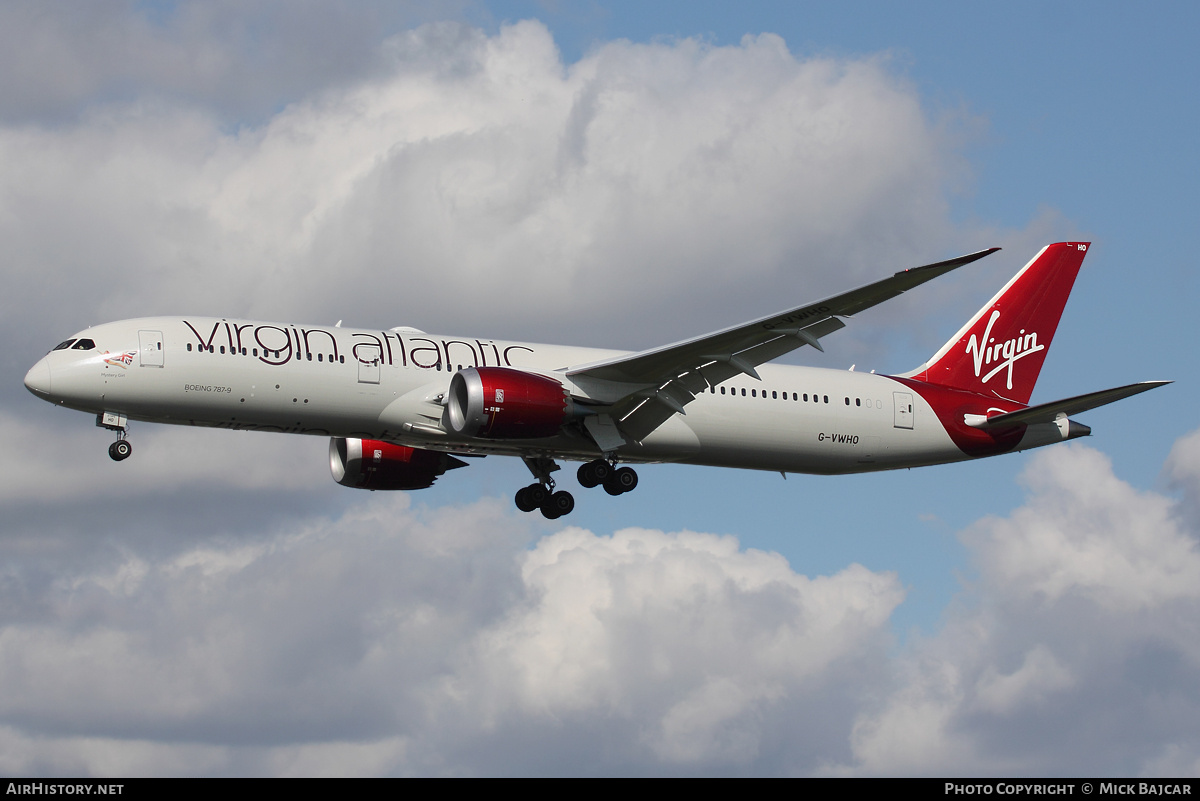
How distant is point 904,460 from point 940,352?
4.93 metres

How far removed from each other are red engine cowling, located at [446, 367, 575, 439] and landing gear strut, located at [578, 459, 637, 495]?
360 centimetres

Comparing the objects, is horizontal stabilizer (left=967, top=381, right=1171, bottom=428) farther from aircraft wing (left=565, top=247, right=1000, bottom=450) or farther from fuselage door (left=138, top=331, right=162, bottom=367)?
fuselage door (left=138, top=331, right=162, bottom=367)

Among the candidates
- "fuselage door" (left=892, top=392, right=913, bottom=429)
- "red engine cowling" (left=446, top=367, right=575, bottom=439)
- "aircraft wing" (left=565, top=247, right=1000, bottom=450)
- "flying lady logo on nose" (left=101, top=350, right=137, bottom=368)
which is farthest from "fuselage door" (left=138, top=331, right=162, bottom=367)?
"fuselage door" (left=892, top=392, right=913, bottom=429)

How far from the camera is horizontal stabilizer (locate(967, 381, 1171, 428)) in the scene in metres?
40.4

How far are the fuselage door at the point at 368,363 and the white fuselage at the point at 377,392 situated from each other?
39 millimetres

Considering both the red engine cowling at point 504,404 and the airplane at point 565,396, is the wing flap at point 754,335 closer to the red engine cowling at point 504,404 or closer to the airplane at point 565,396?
the airplane at point 565,396

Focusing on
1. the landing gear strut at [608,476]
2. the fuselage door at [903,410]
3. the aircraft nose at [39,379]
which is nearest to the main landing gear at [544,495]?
the landing gear strut at [608,476]

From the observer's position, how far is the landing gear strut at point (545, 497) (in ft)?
154
